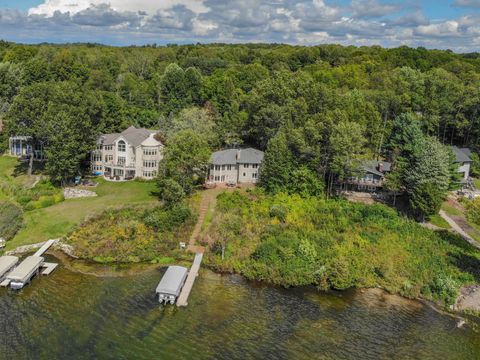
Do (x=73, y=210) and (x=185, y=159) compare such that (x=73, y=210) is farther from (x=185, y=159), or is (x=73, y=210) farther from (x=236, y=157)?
(x=236, y=157)

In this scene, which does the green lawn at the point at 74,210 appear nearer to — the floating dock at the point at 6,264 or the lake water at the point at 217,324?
the floating dock at the point at 6,264

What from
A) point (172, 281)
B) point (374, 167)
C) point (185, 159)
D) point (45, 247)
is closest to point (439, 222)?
point (374, 167)

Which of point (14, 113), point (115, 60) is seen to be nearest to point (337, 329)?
point (14, 113)

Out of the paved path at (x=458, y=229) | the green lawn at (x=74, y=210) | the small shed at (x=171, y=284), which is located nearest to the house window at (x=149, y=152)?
the green lawn at (x=74, y=210)

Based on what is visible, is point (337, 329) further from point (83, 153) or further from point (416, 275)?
point (83, 153)

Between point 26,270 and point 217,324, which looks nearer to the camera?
point 217,324

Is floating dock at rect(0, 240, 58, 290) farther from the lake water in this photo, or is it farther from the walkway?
the walkway
